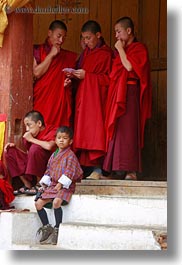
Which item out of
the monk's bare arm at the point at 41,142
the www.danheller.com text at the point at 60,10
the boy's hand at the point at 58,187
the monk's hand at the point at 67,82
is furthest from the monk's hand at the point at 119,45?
the www.danheller.com text at the point at 60,10

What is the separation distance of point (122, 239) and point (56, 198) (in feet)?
2.26

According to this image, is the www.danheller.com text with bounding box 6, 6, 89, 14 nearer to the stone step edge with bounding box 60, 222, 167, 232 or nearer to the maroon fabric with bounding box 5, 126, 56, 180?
the maroon fabric with bounding box 5, 126, 56, 180

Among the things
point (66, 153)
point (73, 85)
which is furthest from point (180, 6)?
point (73, 85)

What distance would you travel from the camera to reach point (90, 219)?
6.61 metres

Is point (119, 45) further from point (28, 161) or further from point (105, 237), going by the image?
point (105, 237)

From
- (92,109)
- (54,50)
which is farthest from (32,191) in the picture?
(54,50)

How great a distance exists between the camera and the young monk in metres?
7.06

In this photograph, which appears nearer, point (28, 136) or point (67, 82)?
point (28, 136)

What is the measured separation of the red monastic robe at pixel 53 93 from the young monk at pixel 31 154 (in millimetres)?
498

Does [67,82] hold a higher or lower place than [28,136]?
higher

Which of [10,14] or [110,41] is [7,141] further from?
[110,41]

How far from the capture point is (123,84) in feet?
24.3

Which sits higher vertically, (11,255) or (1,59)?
(1,59)

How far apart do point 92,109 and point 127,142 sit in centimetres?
46
